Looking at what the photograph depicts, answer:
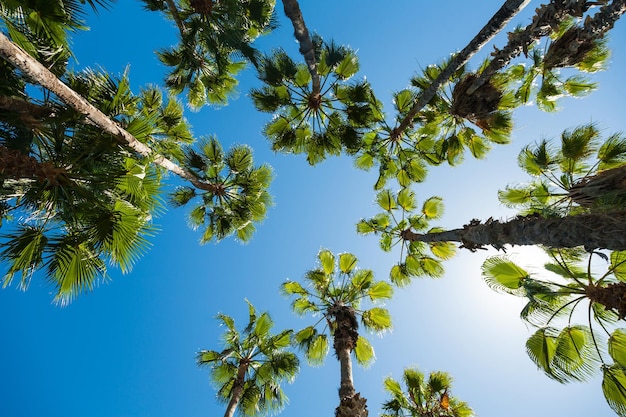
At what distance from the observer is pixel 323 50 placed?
8.43 m

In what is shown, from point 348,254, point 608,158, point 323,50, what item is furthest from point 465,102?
point 348,254

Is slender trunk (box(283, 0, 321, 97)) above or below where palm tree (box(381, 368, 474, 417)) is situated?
above

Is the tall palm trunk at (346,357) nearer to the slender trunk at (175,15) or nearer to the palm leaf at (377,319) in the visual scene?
the palm leaf at (377,319)

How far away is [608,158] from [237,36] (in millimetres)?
7914

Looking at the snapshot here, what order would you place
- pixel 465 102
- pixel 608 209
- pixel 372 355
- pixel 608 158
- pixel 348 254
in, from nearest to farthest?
pixel 608 209
pixel 608 158
pixel 465 102
pixel 372 355
pixel 348 254

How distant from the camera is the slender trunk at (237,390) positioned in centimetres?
855

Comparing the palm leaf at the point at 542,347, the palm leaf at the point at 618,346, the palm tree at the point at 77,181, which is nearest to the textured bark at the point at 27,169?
the palm tree at the point at 77,181

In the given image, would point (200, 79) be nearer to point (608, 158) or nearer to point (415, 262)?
point (415, 262)

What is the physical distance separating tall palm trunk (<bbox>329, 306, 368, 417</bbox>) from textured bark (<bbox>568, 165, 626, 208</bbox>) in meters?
5.37

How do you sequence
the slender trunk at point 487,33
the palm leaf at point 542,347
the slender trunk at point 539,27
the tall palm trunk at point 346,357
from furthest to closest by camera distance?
the tall palm trunk at point 346,357 → the palm leaf at point 542,347 → the slender trunk at point 487,33 → the slender trunk at point 539,27

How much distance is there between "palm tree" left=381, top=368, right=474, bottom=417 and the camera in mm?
8938

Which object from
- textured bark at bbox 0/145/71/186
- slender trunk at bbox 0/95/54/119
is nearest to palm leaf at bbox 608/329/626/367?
textured bark at bbox 0/145/71/186

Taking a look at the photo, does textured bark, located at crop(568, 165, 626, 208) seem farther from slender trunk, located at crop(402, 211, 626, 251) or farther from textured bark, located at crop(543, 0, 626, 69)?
textured bark, located at crop(543, 0, 626, 69)

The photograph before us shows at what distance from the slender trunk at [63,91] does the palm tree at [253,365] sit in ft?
20.2
